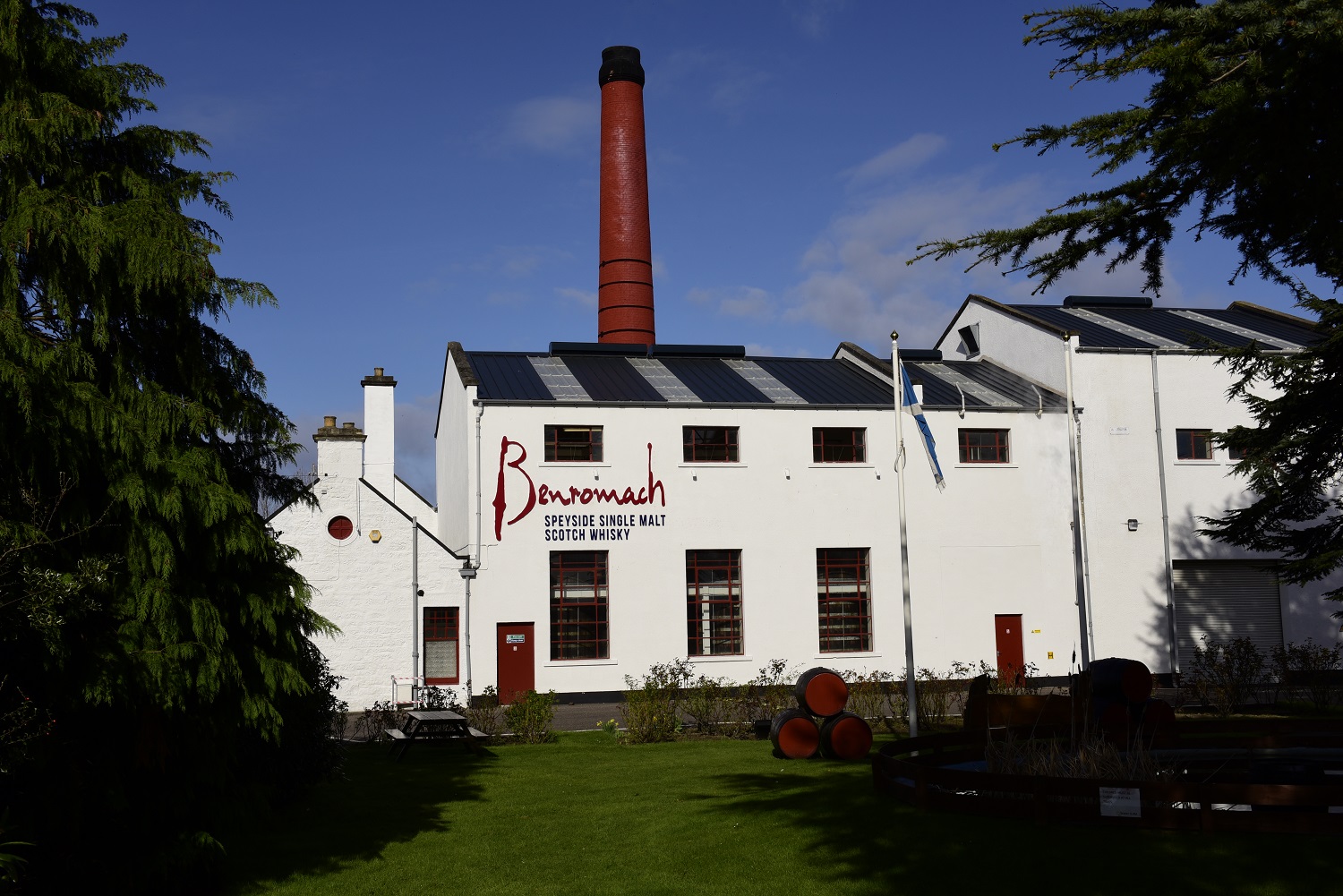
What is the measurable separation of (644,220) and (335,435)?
1592cm

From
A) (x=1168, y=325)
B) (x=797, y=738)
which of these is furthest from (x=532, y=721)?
(x=1168, y=325)

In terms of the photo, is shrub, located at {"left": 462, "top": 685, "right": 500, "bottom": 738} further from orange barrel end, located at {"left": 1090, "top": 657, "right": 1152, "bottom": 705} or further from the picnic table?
orange barrel end, located at {"left": 1090, "top": 657, "right": 1152, "bottom": 705}

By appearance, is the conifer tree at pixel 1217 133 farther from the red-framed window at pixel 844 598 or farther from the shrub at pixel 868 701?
the red-framed window at pixel 844 598

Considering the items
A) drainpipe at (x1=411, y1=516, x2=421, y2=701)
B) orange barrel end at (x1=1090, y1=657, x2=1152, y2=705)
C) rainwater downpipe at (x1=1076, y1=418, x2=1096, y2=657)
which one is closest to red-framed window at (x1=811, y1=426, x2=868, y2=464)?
rainwater downpipe at (x1=1076, y1=418, x2=1096, y2=657)

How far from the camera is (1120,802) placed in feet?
31.8

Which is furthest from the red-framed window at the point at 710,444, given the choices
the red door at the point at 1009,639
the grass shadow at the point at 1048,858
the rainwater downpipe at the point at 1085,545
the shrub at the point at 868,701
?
the grass shadow at the point at 1048,858

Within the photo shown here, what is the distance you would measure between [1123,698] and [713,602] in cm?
1497

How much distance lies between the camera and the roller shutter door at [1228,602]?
1224 inches

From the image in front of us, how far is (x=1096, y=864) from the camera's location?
8875 mm

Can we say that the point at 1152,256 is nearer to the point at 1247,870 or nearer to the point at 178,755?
the point at 1247,870

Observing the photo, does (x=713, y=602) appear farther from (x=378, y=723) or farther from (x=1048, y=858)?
(x=1048, y=858)

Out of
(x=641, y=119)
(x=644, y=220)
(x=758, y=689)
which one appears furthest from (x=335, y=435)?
(x=641, y=119)

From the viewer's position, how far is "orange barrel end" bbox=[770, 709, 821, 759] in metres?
16.3

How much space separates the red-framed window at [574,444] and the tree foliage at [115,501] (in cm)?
1870
